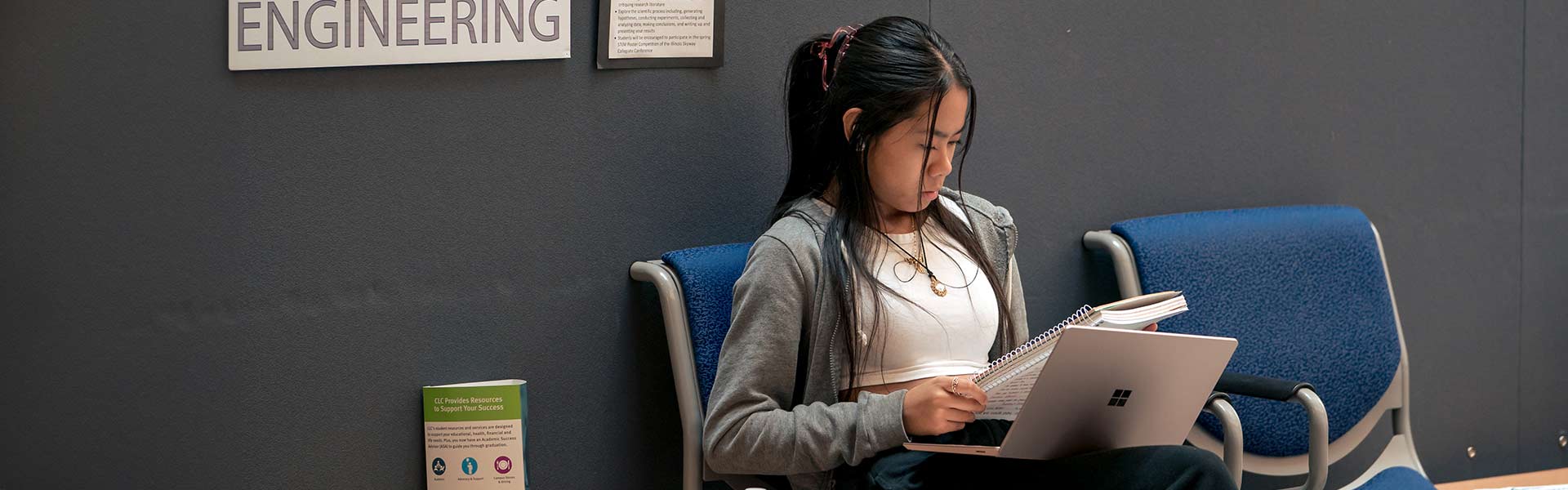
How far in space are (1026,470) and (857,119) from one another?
0.47m

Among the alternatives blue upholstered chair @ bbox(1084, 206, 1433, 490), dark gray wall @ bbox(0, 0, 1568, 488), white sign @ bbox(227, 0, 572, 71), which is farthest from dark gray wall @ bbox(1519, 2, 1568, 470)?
white sign @ bbox(227, 0, 572, 71)

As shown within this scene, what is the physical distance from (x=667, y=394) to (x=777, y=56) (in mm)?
519

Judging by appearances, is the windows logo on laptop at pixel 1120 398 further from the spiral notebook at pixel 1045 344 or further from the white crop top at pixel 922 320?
the white crop top at pixel 922 320

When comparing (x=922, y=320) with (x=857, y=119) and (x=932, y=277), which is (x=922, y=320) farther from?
(x=857, y=119)

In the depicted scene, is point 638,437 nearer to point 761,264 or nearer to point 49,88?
point 761,264

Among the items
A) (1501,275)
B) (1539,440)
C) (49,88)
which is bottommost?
(1539,440)

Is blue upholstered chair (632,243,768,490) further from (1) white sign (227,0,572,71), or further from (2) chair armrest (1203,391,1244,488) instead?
(2) chair armrest (1203,391,1244,488)

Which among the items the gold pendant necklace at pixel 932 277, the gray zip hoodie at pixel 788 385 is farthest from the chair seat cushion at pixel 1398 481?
the gray zip hoodie at pixel 788 385

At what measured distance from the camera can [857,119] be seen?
5.64ft

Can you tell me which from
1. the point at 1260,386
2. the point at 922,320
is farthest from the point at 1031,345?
the point at 1260,386

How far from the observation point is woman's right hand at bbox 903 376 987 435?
1552 mm

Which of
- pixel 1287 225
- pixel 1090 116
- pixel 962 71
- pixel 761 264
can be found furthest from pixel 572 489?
pixel 1287 225

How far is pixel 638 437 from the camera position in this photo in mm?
2004

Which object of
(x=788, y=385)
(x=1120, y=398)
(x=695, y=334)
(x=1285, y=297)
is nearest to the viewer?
(x=1120, y=398)
